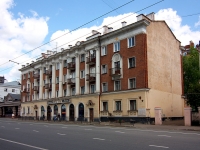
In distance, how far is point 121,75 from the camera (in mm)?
35188

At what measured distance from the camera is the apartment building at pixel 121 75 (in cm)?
3294

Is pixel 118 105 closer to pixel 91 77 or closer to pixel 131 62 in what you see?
pixel 131 62

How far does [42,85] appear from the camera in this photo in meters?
53.6

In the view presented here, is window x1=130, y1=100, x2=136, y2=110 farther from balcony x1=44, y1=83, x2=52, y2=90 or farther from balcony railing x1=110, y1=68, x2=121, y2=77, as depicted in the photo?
balcony x1=44, y1=83, x2=52, y2=90

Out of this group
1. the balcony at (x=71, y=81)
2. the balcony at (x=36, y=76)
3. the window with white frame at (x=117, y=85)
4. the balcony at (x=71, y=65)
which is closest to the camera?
the window with white frame at (x=117, y=85)

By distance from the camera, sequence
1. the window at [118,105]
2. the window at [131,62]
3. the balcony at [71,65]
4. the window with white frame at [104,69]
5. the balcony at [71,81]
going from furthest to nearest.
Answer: the balcony at [71,65]
the balcony at [71,81]
the window with white frame at [104,69]
the window at [118,105]
the window at [131,62]

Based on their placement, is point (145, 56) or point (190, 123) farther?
point (145, 56)

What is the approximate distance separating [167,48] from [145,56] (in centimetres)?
810

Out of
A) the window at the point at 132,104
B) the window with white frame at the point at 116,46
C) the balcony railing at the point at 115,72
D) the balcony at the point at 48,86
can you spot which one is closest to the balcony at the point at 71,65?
the balcony at the point at 48,86

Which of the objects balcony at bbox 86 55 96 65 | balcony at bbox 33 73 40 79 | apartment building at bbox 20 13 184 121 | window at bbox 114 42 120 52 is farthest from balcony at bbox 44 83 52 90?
window at bbox 114 42 120 52

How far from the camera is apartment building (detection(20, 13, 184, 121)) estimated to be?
108ft

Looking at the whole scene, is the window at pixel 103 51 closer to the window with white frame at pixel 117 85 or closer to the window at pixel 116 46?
the window at pixel 116 46

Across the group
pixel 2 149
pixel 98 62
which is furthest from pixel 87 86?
pixel 2 149

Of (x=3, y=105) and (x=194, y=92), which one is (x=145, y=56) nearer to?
(x=194, y=92)
